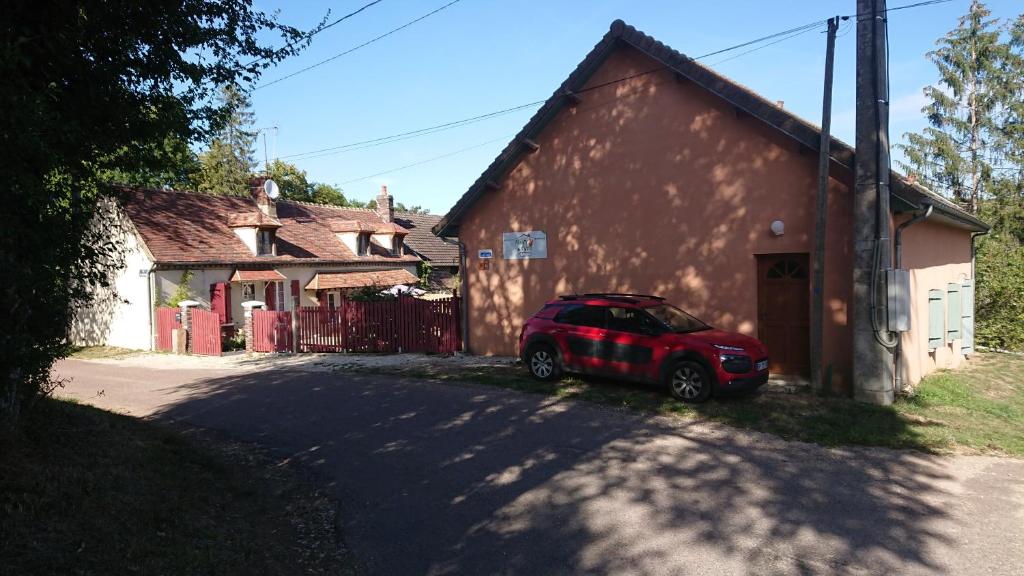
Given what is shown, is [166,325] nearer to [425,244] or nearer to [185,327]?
[185,327]

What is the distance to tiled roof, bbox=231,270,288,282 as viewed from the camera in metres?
22.4

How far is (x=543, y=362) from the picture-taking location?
11430 millimetres

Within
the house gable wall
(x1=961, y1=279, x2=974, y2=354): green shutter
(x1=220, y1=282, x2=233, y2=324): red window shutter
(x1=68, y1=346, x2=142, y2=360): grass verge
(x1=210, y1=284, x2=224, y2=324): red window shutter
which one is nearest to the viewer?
the house gable wall

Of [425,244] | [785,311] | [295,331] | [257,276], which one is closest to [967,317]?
[785,311]

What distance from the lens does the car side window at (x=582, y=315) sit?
10.8 m

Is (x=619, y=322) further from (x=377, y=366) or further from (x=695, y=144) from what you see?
(x=377, y=366)

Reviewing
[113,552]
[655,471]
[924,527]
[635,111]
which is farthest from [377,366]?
[924,527]

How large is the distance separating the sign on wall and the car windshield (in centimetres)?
449

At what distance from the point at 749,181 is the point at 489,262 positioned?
649cm

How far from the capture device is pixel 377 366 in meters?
14.4

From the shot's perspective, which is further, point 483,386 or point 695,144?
point 695,144

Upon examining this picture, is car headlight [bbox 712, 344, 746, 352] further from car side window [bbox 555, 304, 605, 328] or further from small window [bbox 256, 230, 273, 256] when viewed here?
small window [bbox 256, 230, 273, 256]

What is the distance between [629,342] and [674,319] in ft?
2.82

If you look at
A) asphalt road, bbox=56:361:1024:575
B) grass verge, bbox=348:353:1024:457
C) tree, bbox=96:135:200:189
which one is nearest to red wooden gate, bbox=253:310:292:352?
grass verge, bbox=348:353:1024:457
